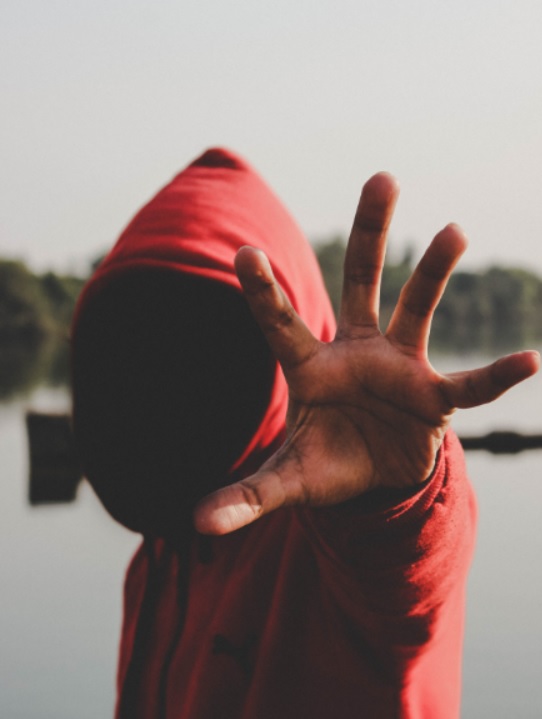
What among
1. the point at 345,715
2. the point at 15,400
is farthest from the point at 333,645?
the point at 15,400

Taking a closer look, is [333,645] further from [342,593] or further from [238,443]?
[238,443]

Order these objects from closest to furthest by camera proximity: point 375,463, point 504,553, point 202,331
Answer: point 375,463, point 202,331, point 504,553

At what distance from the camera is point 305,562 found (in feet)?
5.73

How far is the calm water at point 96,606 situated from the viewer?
24.1ft

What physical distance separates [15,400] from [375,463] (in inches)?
1020

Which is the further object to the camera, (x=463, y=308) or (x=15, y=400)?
(x=463, y=308)

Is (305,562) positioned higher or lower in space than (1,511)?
higher

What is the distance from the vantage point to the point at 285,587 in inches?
68.5

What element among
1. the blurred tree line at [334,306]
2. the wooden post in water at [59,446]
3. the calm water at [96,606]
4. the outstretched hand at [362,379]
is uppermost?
the outstretched hand at [362,379]

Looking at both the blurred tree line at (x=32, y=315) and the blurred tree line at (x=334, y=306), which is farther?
the blurred tree line at (x=32, y=315)

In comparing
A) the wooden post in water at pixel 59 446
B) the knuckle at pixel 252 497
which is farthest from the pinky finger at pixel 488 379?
the wooden post in water at pixel 59 446

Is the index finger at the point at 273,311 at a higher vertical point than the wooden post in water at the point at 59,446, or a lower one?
higher

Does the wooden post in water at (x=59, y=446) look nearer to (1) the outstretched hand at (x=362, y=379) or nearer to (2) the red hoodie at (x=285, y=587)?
(2) the red hoodie at (x=285, y=587)

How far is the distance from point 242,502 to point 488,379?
40 cm
